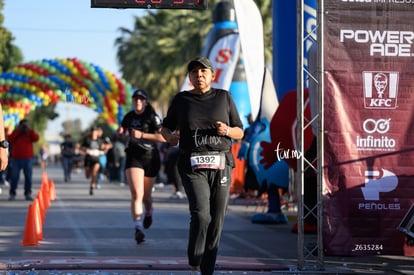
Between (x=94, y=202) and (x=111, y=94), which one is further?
(x=111, y=94)

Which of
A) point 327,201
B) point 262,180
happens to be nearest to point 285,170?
point 262,180

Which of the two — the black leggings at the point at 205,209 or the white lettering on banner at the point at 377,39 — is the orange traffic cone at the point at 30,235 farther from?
the white lettering on banner at the point at 377,39

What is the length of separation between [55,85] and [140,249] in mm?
22391

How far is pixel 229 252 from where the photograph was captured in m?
11.4

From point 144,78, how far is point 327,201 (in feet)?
147

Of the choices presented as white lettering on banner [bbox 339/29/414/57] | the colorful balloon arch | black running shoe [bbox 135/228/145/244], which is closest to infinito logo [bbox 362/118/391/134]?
white lettering on banner [bbox 339/29/414/57]

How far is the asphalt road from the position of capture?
31.4ft

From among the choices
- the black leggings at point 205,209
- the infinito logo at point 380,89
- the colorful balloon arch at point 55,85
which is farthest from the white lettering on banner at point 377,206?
the colorful balloon arch at point 55,85

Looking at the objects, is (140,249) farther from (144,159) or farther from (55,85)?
(55,85)

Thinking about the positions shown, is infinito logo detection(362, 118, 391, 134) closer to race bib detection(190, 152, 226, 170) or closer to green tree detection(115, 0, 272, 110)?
race bib detection(190, 152, 226, 170)

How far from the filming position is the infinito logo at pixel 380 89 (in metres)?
9.50

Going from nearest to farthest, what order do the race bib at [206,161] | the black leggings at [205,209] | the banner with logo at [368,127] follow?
1. the black leggings at [205,209]
2. the race bib at [206,161]
3. the banner with logo at [368,127]

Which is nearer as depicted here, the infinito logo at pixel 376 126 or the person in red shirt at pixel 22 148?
the infinito logo at pixel 376 126

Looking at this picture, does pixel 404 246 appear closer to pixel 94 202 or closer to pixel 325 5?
pixel 325 5
